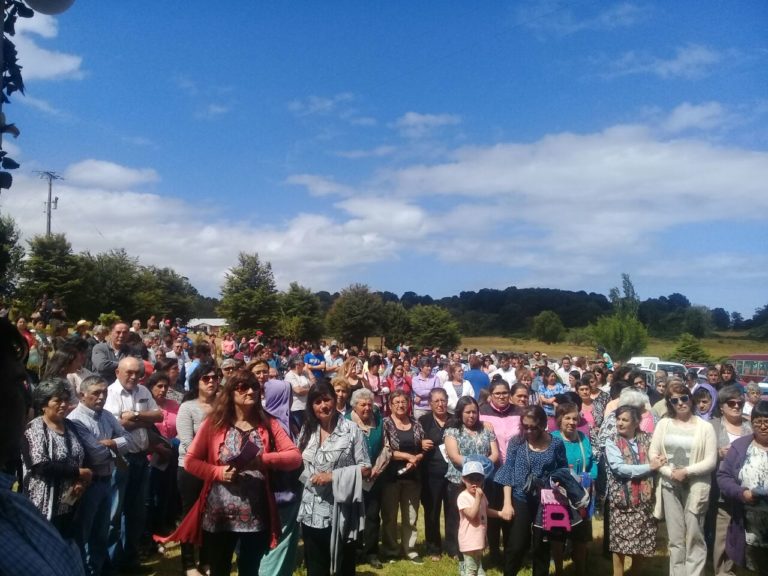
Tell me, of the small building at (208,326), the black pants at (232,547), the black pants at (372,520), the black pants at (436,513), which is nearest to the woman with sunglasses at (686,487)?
the black pants at (436,513)

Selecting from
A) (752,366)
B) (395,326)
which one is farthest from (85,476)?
(395,326)

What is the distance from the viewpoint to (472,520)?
5734mm

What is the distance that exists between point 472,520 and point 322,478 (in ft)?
5.60

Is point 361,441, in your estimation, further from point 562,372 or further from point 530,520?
point 562,372

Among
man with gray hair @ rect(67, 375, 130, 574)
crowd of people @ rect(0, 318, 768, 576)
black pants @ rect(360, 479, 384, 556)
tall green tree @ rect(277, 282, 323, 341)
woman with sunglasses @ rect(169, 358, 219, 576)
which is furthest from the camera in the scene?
tall green tree @ rect(277, 282, 323, 341)

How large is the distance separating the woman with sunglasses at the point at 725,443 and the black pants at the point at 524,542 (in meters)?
1.74

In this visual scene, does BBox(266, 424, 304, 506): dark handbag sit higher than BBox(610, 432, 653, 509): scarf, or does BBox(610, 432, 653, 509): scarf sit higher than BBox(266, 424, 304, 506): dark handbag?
BBox(266, 424, 304, 506): dark handbag

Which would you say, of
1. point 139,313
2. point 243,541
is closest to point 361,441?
point 243,541

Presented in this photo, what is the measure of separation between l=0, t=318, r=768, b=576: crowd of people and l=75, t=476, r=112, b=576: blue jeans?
0.6 inches

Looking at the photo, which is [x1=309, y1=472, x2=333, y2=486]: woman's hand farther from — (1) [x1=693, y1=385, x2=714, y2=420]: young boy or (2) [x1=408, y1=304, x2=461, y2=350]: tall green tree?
(2) [x1=408, y1=304, x2=461, y2=350]: tall green tree

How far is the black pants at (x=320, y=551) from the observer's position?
16.0ft

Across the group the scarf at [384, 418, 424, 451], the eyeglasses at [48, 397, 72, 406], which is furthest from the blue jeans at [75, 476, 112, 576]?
the scarf at [384, 418, 424, 451]

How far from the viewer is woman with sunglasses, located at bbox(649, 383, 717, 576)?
18.8 ft

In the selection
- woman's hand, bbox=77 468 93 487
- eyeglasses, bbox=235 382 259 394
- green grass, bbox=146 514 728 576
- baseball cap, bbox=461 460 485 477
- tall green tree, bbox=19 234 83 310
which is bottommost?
green grass, bbox=146 514 728 576
